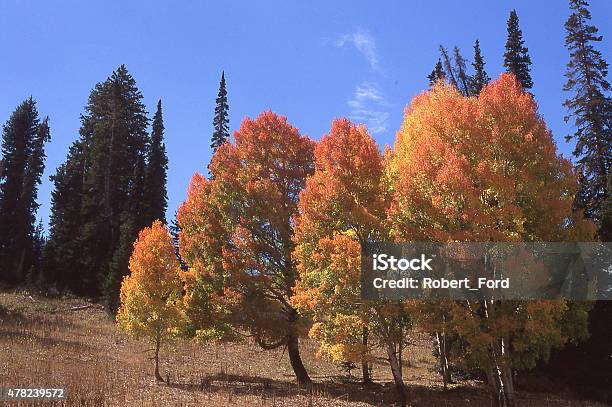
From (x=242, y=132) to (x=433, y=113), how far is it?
10.6 meters

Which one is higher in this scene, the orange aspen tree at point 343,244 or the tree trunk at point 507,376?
the orange aspen tree at point 343,244

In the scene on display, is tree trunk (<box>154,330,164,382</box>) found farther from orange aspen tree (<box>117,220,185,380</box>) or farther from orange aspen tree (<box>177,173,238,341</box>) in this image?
orange aspen tree (<box>177,173,238,341</box>)

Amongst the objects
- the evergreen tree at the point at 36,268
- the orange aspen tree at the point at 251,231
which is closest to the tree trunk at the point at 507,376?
the orange aspen tree at the point at 251,231

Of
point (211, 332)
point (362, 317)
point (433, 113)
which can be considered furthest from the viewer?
point (211, 332)

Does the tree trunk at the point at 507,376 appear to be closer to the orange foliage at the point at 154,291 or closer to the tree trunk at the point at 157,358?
the orange foliage at the point at 154,291

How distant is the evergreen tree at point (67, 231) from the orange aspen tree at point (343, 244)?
116ft

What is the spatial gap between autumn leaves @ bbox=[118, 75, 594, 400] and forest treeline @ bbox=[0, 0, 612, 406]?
7 cm

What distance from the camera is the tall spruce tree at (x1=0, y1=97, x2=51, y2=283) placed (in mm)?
53188

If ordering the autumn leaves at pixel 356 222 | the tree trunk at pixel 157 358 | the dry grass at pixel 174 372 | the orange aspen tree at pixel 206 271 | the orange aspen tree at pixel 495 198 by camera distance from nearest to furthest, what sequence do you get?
the orange aspen tree at pixel 495 198 → the autumn leaves at pixel 356 222 → the dry grass at pixel 174 372 → the tree trunk at pixel 157 358 → the orange aspen tree at pixel 206 271

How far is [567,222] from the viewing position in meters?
19.7

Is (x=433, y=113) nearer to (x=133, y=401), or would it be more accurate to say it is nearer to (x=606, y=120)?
(x=133, y=401)

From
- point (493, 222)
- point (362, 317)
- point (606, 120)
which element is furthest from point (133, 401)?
point (606, 120)

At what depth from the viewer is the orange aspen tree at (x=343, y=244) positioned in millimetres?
19094

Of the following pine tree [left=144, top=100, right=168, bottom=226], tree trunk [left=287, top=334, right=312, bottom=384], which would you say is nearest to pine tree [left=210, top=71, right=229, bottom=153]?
pine tree [left=144, top=100, right=168, bottom=226]
